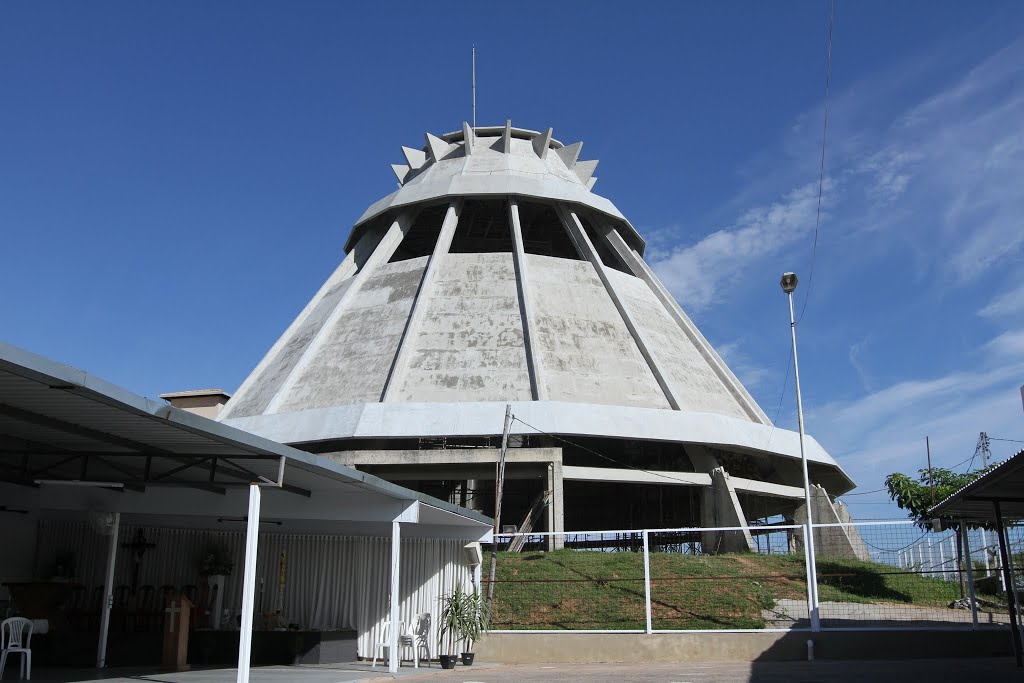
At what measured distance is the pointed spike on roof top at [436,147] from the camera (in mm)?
39294

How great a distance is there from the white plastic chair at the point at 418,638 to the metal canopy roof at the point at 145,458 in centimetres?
176

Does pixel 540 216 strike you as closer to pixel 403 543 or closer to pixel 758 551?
pixel 758 551

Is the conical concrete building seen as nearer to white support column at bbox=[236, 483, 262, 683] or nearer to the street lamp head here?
the street lamp head

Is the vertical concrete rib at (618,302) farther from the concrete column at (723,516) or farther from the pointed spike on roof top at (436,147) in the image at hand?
the pointed spike on roof top at (436,147)

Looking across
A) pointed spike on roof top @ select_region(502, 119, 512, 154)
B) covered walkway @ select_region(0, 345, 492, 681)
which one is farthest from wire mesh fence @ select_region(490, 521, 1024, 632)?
pointed spike on roof top @ select_region(502, 119, 512, 154)

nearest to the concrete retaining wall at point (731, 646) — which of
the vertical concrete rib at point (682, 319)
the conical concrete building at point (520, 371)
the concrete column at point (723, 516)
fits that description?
the conical concrete building at point (520, 371)

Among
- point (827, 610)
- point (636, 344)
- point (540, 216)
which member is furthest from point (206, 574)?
point (540, 216)

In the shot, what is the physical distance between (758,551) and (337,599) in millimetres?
A: 11932

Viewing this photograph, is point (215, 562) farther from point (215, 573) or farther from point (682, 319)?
point (682, 319)

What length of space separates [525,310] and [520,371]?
10.1 feet

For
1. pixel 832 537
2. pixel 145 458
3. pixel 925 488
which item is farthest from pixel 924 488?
pixel 145 458

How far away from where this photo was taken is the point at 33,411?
10227mm

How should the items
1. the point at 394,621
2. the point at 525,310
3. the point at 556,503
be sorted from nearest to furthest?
1. the point at 394,621
2. the point at 556,503
3. the point at 525,310

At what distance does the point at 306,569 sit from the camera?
17.1 m
